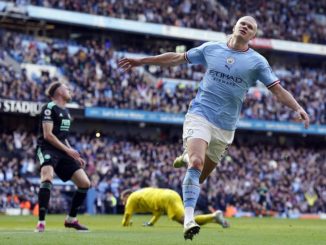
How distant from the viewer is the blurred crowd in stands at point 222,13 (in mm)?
45344

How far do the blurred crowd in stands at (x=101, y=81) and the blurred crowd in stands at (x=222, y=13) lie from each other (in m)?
2.15

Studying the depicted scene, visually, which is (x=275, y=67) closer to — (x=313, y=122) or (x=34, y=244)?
(x=313, y=122)

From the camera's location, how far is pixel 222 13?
51.7 m

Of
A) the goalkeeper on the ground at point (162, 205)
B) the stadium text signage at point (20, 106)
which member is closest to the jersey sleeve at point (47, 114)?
the goalkeeper on the ground at point (162, 205)

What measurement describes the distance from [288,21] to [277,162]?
1297 centimetres

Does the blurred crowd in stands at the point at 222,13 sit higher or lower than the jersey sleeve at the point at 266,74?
higher

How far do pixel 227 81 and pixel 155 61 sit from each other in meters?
0.97

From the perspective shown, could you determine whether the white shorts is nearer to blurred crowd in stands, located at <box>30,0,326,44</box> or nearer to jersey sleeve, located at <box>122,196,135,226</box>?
jersey sleeve, located at <box>122,196,135,226</box>

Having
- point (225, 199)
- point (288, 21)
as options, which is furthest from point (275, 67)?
point (225, 199)

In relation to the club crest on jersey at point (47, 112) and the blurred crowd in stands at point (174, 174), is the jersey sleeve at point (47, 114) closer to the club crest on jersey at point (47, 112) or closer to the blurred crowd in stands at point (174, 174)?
the club crest on jersey at point (47, 112)

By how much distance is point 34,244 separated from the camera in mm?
9328

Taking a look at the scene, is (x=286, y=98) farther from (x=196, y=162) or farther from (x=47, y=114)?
(x=47, y=114)

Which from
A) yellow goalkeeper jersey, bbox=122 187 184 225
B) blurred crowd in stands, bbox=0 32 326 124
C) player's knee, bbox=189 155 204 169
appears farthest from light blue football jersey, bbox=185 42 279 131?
blurred crowd in stands, bbox=0 32 326 124

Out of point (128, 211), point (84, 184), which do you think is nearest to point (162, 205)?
point (128, 211)
